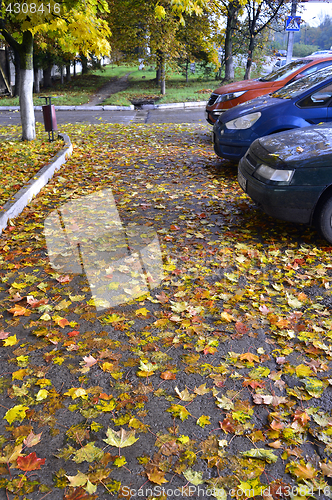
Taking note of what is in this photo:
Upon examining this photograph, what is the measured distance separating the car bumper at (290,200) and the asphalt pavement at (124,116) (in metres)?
10.0

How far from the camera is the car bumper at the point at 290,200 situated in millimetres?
4449

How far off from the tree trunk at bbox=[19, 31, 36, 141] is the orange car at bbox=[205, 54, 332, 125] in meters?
4.54

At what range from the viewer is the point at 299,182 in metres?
4.45

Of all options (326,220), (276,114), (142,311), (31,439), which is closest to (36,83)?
(276,114)

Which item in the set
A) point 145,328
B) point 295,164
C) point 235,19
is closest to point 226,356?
point 145,328

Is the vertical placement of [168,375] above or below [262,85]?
below

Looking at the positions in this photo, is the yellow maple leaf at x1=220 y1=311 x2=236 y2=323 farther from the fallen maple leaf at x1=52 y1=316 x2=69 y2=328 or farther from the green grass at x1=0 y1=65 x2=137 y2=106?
the green grass at x1=0 y1=65 x2=137 y2=106

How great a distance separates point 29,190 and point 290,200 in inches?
154

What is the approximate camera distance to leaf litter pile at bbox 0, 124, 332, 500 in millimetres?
2078

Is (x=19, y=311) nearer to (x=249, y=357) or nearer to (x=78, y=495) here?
(x=78, y=495)

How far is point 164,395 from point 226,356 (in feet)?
1.95

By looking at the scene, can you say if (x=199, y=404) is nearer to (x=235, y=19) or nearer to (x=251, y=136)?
(x=251, y=136)

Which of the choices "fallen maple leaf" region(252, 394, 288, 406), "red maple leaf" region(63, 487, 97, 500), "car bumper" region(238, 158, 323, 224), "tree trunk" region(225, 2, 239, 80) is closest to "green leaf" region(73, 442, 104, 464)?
"red maple leaf" region(63, 487, 97, 500)

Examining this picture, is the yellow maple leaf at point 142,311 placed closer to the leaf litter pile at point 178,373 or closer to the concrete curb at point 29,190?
the leaf litter pile at point 178,373
